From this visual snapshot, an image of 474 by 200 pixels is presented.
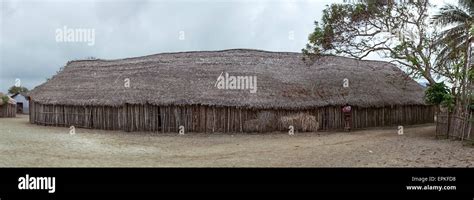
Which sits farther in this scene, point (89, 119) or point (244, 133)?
point (89, 119)

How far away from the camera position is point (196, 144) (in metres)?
13.7

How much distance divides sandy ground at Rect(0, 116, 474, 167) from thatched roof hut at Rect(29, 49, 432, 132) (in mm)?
→ 2642

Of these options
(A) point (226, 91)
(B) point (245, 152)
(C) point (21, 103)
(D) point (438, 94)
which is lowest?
(B) point (245, 152)

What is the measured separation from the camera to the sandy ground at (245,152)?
9031mm

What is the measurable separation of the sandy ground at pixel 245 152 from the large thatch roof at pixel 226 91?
2.73 meters

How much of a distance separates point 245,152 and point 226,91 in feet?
23.0

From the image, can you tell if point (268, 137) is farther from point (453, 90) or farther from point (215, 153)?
point (453, 90)

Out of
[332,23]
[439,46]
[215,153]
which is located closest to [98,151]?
[215,153]

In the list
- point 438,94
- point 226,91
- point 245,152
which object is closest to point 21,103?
point 226,91

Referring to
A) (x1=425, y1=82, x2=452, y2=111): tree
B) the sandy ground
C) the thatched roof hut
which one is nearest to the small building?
the thatched roof hut

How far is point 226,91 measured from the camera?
59.5ft

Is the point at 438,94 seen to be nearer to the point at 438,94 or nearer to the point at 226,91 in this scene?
the point at 438,94

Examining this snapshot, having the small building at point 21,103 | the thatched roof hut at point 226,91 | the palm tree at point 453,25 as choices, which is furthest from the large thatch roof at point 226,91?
the small building at point 21,103
